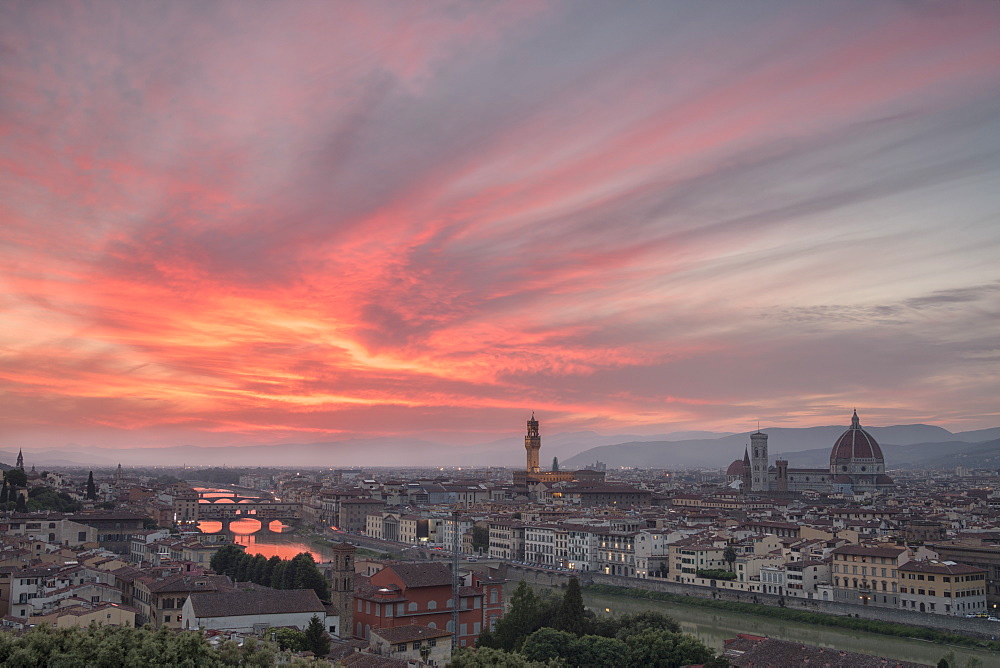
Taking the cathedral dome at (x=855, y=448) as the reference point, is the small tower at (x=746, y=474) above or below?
below

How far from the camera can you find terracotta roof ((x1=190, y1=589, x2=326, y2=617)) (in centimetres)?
2145

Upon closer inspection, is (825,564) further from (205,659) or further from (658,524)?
(205,659)

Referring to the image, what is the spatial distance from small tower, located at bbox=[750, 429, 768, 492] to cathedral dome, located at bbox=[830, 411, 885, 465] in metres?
8.75

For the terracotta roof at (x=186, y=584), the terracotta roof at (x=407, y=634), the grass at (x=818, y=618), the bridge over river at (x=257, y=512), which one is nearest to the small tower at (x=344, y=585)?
the terracotta roof at (x=186, y=584)

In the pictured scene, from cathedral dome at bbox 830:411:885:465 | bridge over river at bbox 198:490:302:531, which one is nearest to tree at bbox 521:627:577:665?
bridge over river at bbox 198:490:302:531

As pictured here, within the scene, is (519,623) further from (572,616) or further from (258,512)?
(258,512)

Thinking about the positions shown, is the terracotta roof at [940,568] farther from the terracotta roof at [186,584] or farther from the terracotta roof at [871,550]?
the terracotta roof at [186,584]

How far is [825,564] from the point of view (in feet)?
112

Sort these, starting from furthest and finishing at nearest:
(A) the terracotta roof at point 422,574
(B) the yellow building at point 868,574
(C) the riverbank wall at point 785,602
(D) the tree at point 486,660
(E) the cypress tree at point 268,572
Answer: (E) the cypress tree at point 268,572 < (B) the yellow building at point 868,574 < (C) the riverbank wall at point 785,602 < (A) the terracotta roof at point 422,574 < (D) the tree at point 486,660

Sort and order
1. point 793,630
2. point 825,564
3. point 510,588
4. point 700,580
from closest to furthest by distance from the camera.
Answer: point 793,630, point 825,564, point 700,580, point 510,588

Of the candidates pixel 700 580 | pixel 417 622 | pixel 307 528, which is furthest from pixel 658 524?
pixel 307 528

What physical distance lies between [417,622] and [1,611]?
11745mm

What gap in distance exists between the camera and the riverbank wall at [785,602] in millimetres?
27281

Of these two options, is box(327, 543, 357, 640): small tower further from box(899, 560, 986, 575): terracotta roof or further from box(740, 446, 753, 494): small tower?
box(740, 446, 753, 494): small tower
